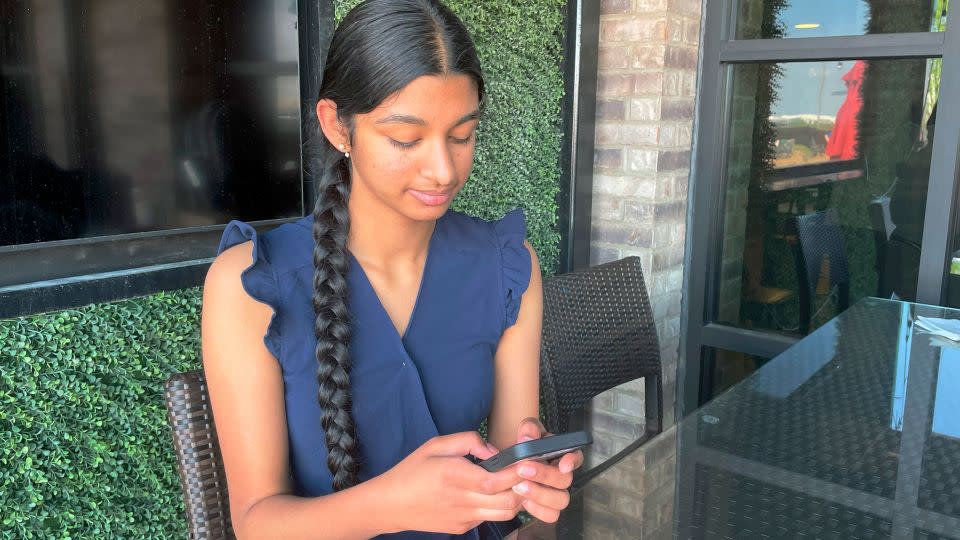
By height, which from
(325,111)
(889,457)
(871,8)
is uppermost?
(871,8)

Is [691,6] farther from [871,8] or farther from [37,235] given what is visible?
[37,235]

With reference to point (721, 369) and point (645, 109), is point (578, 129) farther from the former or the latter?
point (721, 369)

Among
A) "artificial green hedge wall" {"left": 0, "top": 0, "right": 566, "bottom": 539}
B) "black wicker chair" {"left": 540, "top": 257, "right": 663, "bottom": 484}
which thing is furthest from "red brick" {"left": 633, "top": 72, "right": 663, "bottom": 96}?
"artificial green hedge wall" {"left": 0, "top": 0, "right": 566, "bottom": 539}

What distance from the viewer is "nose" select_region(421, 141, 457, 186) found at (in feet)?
3.70

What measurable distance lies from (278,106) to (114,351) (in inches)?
25.5

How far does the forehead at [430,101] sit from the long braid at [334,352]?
24 cm

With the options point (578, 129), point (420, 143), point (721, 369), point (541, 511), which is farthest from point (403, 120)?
point (721, 369)

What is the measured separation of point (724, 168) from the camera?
273cm

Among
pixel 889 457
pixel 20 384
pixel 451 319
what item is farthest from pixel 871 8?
pixel 20 384

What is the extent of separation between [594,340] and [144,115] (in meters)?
1.13

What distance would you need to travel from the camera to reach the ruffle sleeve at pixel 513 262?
141 cm

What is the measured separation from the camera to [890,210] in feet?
8.06

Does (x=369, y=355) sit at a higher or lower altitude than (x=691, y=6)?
lower

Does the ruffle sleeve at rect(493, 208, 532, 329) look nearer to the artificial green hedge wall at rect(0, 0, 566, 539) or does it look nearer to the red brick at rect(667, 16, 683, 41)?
the artificial green hedge wall at rect(0, 0, 566, 539)
